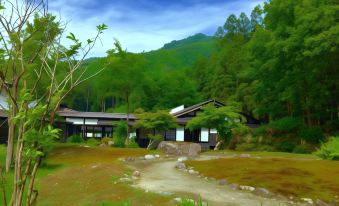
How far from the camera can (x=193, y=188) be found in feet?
56.2

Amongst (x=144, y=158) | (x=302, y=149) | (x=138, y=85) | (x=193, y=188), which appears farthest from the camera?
(x=138, y=85)

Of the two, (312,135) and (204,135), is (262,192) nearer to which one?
(312,135)

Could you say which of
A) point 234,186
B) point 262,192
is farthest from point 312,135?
point 262,192

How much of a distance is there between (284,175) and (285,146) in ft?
77.1

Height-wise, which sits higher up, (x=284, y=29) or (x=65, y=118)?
(x=284, y=29)

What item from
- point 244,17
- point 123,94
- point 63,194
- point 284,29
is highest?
point 244,17

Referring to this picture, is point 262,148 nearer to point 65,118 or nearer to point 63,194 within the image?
point 65,118

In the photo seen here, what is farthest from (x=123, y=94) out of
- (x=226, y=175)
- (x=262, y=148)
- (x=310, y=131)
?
(x=226, y=175)

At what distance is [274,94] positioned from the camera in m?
46.4

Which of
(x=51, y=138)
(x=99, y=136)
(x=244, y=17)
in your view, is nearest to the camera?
(x=51, y=138)

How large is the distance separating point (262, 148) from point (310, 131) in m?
5.34

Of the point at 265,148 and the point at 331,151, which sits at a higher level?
the point at 331,151

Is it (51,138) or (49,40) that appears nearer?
(51,138)

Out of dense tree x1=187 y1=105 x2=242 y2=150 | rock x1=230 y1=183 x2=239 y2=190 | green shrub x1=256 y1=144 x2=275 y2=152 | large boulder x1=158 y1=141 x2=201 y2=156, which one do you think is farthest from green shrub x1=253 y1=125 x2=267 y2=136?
rock x1=230 y1=183 x2=239 y2=190
